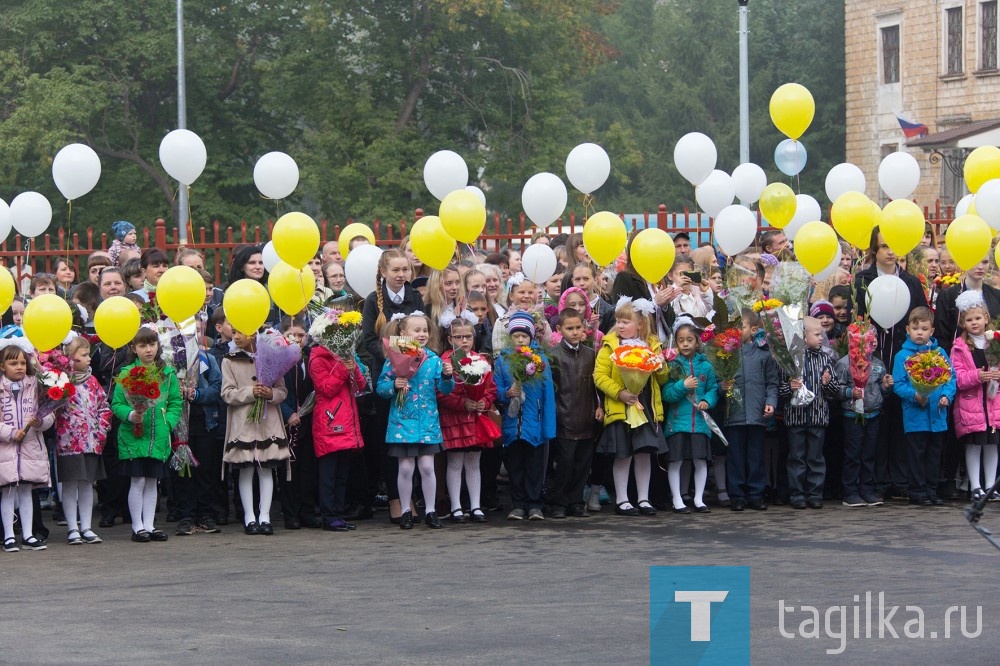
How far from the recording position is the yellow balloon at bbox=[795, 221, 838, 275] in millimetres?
11414

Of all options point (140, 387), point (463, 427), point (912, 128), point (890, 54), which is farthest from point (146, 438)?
point (890, 54)

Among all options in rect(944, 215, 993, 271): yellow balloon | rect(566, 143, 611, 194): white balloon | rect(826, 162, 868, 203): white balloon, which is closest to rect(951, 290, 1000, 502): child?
rect(944, 215, 993, 271): yellow balloon

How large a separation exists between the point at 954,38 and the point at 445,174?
3223 cm

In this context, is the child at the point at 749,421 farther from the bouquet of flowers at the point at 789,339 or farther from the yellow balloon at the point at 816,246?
the yellow balloon at the point at 816,246

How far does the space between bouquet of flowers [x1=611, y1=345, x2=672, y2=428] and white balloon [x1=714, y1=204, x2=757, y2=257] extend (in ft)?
5.02

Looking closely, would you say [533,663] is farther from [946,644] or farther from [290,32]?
[290,32]

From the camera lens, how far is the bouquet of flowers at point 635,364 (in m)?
11.1

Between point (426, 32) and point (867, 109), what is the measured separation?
51.6ft

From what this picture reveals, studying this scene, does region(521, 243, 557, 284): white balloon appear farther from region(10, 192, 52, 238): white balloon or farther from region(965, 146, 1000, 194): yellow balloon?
region(10, 192, 52, 238): white balloon

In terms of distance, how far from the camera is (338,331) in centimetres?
1073

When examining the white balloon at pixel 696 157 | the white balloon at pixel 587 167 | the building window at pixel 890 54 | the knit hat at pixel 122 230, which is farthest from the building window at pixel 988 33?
the knit hat at pixel 122 230

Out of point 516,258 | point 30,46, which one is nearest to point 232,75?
point 30,46

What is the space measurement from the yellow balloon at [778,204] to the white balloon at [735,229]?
0.22 meters

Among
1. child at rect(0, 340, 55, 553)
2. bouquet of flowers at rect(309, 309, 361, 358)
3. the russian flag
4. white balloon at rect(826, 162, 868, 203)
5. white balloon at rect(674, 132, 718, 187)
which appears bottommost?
child at rect(0, 340, 55, 553)
